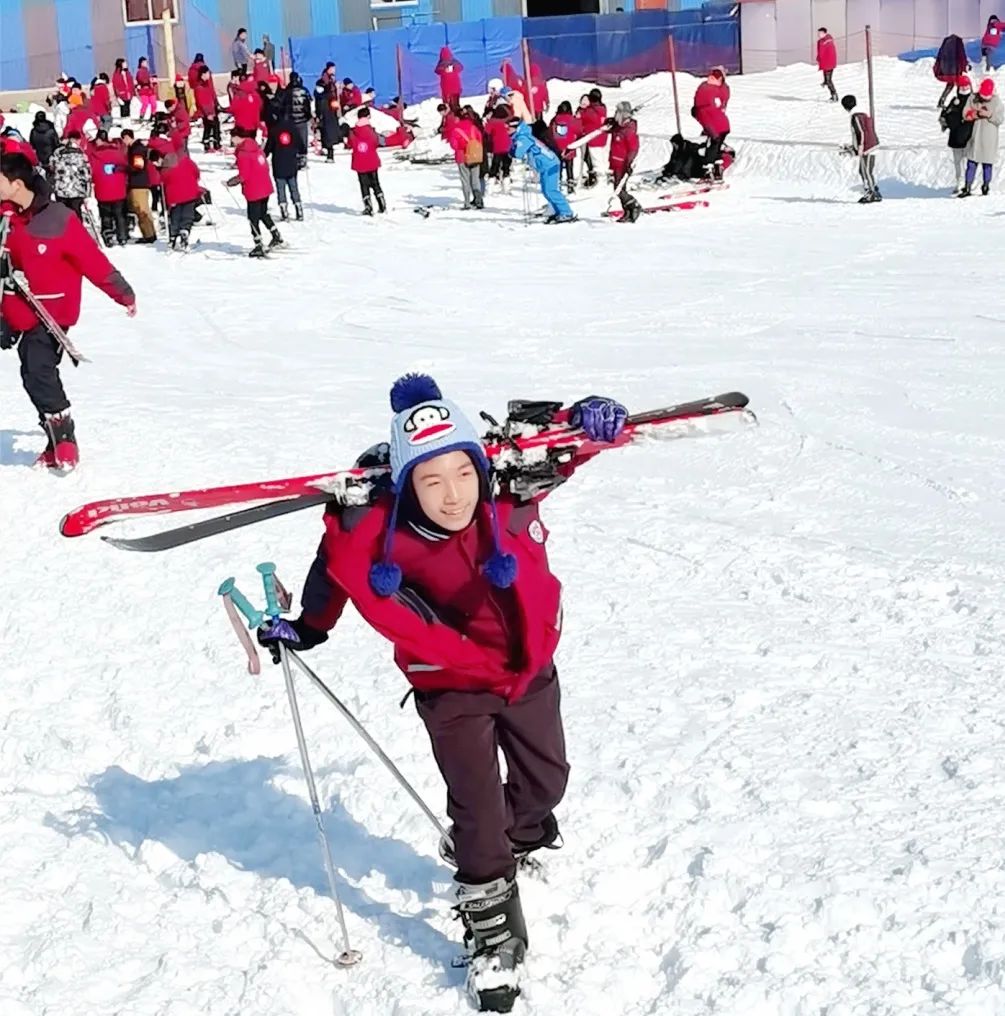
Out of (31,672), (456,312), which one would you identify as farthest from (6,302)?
(456,312)

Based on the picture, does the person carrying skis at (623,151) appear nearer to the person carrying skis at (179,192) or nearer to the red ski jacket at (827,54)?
the person carrying skis at (179,192)

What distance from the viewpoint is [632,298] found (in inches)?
504

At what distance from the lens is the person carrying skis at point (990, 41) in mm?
24047

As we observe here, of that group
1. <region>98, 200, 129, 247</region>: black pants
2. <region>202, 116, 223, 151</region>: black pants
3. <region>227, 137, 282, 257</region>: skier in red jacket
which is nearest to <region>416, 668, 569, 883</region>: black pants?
<region>227, 137, 282, 257</region>: skier in red jacket

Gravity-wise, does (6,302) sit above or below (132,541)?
above

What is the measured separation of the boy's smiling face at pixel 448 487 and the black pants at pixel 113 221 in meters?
16.4

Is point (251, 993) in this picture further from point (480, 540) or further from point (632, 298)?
point (632, 298)

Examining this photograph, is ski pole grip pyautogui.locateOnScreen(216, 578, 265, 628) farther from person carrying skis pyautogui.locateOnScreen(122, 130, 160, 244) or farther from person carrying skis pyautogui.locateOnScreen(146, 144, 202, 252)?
person carrying skis pyautogui.locateOnScreen(122, 130, 160, 244)

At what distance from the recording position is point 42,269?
7.23 m

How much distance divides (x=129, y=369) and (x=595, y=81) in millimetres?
19121

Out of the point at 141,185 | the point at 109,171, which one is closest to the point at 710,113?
the point at 141,185

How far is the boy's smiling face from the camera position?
9.53 ft

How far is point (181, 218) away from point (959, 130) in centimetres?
962

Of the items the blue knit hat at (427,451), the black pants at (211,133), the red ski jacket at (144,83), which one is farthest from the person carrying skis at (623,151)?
the blue knit hat at (427,451)
